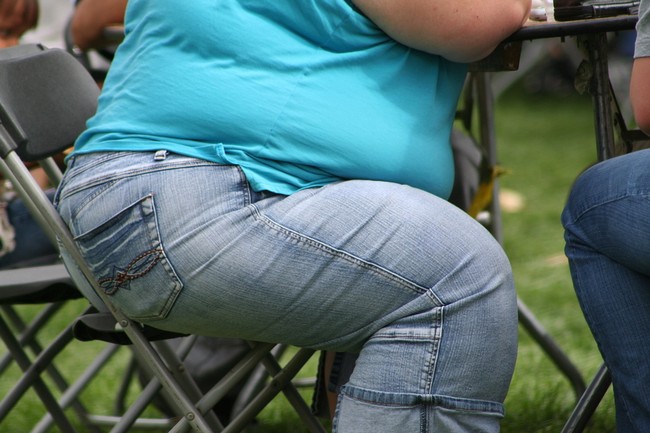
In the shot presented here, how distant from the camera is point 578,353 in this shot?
3166 millimetres

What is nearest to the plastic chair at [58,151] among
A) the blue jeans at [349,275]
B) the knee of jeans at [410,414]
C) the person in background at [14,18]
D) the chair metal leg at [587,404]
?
the blue jeans at [349,275]

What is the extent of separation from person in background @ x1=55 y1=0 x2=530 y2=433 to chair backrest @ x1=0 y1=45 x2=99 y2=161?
27 centimetres

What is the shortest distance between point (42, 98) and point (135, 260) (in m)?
0.56

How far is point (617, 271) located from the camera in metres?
1.54

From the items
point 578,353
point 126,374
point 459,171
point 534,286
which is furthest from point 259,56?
point 534,286

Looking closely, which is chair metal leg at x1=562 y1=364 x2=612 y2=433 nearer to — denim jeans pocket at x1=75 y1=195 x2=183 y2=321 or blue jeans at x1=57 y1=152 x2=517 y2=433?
blue jeans at x1=57 y1=152 x2=517 y2=433

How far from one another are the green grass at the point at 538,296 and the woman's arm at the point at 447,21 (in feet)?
4.10

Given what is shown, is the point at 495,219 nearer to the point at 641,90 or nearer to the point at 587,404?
the point at 587,404

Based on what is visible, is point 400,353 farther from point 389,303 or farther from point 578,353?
point 578,353

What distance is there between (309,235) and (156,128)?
300 millimetres

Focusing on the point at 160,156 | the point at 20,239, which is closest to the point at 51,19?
the point at 20,239

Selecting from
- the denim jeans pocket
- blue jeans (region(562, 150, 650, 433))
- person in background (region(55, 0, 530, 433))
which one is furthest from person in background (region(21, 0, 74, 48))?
blue jeans (region(562, 150, 650, 433))

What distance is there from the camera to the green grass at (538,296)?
2.72 metres

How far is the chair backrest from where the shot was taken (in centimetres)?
184
